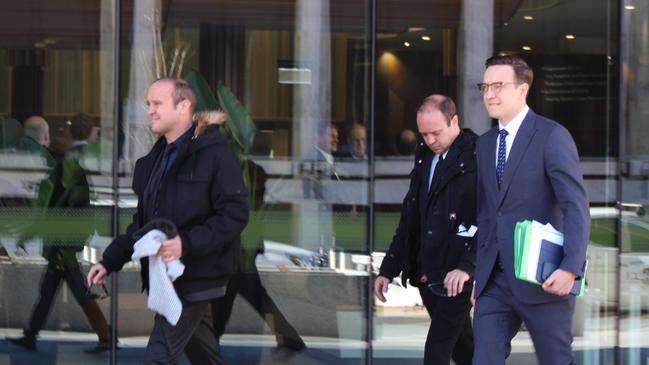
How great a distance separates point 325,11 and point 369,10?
0.29m

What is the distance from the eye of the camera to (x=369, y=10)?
8.21m

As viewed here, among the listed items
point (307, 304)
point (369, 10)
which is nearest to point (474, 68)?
point (369, 10)

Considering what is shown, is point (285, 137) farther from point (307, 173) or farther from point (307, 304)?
point (307, 304)

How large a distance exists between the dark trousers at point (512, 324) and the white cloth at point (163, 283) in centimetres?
133

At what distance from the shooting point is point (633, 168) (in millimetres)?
8289

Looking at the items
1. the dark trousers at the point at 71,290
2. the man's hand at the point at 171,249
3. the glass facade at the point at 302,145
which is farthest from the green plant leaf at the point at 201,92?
the man's hand at the point at 171,249

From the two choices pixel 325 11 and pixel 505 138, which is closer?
pixel 505 138

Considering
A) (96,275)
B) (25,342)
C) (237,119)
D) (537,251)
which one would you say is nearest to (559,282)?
(537,251)

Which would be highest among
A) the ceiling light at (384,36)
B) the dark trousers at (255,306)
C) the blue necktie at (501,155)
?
the ceiling light at (384,36)

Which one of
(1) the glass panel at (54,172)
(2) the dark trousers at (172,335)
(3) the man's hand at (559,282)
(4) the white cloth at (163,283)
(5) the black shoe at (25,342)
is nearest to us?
(3) the man's hand at (559,282)

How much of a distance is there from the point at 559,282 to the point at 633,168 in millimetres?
3414

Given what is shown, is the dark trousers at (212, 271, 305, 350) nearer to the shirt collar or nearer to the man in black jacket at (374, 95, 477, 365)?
the man in black jacket at (374, 95, 477, 365)

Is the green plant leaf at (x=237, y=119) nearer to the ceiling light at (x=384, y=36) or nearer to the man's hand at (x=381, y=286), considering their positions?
the ceiling light at (x=384, y=36)

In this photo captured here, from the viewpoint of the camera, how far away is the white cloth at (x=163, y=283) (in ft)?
18.3
